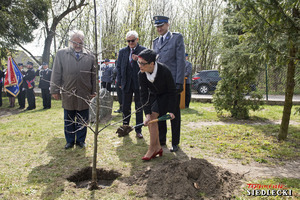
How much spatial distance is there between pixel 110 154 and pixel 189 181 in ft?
5.69

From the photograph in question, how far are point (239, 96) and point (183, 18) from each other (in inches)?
813

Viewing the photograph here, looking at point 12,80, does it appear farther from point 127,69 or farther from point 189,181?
point 189,181

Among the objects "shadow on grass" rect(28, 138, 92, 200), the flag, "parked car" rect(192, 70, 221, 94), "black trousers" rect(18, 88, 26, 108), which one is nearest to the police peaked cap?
"shadow on grass" rect(28, 138, 92, 200)

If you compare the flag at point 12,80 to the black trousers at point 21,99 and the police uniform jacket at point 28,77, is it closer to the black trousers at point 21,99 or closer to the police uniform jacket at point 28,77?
the police uniform jacket at point 28,77

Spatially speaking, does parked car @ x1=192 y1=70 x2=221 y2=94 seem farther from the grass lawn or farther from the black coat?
the black coat

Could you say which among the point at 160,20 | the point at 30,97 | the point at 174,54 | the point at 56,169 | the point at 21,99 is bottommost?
the point at 56,169

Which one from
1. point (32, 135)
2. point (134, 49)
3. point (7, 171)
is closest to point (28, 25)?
point (32, 135)

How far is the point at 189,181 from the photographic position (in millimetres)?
2922

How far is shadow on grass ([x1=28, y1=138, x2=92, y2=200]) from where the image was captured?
294cm

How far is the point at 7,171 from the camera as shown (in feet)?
11.6

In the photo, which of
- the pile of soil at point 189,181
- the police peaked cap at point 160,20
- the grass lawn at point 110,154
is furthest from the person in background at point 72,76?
the pile of soil at point 189,181

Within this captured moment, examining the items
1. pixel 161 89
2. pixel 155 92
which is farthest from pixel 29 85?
pixel 161 89

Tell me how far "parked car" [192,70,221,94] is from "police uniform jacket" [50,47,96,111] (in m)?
13.0

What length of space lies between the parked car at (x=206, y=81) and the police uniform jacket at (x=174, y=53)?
12455mm
